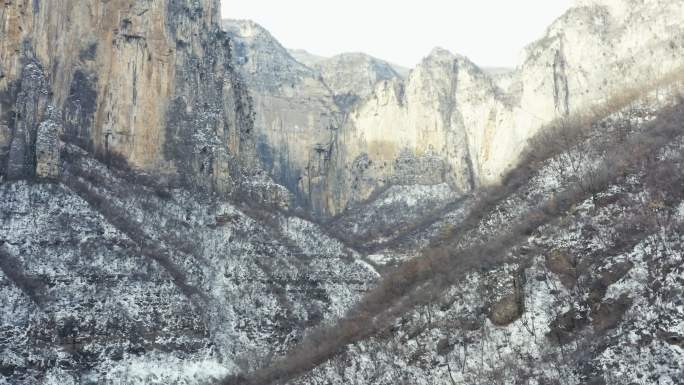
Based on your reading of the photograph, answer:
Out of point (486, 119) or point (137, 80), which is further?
point (486, 119)

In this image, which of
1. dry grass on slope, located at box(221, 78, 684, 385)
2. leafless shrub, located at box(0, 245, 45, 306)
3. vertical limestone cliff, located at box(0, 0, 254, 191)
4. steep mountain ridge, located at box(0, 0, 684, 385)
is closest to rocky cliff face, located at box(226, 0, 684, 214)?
steep mountain ridge, located at box(0, 0, 684, 385)

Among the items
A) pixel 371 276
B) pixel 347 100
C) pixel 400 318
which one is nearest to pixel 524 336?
pixel 400 318

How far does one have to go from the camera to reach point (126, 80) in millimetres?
92875

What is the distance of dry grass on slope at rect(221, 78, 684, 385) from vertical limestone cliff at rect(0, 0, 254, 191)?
41855mm

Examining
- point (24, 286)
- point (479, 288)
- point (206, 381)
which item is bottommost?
point (206, 381)

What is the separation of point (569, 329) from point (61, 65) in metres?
73.5

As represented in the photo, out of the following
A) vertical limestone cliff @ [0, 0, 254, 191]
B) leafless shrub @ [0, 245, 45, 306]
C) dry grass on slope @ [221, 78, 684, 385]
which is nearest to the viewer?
dry grass on slope @ [221, 78, 684, 385]

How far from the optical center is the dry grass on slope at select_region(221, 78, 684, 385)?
1793 inches

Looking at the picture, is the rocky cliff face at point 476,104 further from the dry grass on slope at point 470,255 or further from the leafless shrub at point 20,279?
the leafless shrub at point 20,279

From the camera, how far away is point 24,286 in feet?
189

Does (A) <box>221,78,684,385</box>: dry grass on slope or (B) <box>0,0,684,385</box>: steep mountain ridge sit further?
(A) <box>221,78,684,385</box>: dry grass on slope

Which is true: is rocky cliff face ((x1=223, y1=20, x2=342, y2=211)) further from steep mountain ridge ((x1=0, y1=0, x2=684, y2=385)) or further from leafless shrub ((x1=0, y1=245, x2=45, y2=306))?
leafless shrub ((x1=0, y1=245, x2=45, y2=306))

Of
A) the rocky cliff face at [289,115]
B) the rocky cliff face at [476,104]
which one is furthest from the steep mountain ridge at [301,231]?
the rocky cliff face at [289,115]

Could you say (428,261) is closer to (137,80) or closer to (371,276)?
(371,276)
